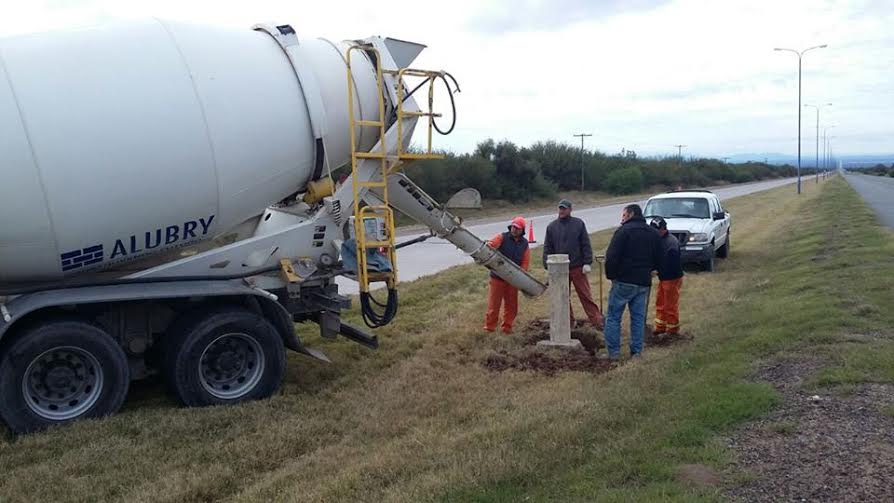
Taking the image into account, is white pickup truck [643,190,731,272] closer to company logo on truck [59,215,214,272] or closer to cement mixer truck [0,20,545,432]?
cement mixer truck [0,20,545,432]

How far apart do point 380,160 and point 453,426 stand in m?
2.89

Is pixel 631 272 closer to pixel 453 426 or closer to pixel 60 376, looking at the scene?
pixel 453 426

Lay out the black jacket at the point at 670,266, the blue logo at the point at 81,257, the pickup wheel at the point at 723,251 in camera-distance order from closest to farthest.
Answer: the blue logo at the point at 81,257, the black jacket at the point at 670,266, the pickup wheel at the point at 723,251

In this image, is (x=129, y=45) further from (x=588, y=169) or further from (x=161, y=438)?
(x=588, y=169)

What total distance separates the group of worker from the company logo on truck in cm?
412

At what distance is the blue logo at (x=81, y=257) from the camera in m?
6.07

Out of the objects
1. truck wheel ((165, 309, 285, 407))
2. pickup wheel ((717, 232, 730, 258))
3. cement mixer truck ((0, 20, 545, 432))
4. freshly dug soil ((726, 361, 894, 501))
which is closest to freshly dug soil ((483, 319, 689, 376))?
cement mixer truck ((0, 20, 545, 432))

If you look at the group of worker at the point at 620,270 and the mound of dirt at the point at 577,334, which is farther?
the mound of dirt at the point at 577,334

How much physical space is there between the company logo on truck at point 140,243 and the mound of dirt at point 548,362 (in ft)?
10.6

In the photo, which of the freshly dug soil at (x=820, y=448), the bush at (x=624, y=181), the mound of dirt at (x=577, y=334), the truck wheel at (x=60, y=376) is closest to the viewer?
the freshly dug soil at (x=820, y=448)

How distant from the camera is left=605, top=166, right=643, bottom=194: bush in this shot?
225 ft

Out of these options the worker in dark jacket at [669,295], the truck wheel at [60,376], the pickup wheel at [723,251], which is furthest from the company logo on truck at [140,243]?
the pickup wheel at [723,251]

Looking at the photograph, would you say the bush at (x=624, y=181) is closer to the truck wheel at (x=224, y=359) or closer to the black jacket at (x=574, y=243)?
the black jacket at (x=574, y=243)

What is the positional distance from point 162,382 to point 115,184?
7.00 ft
